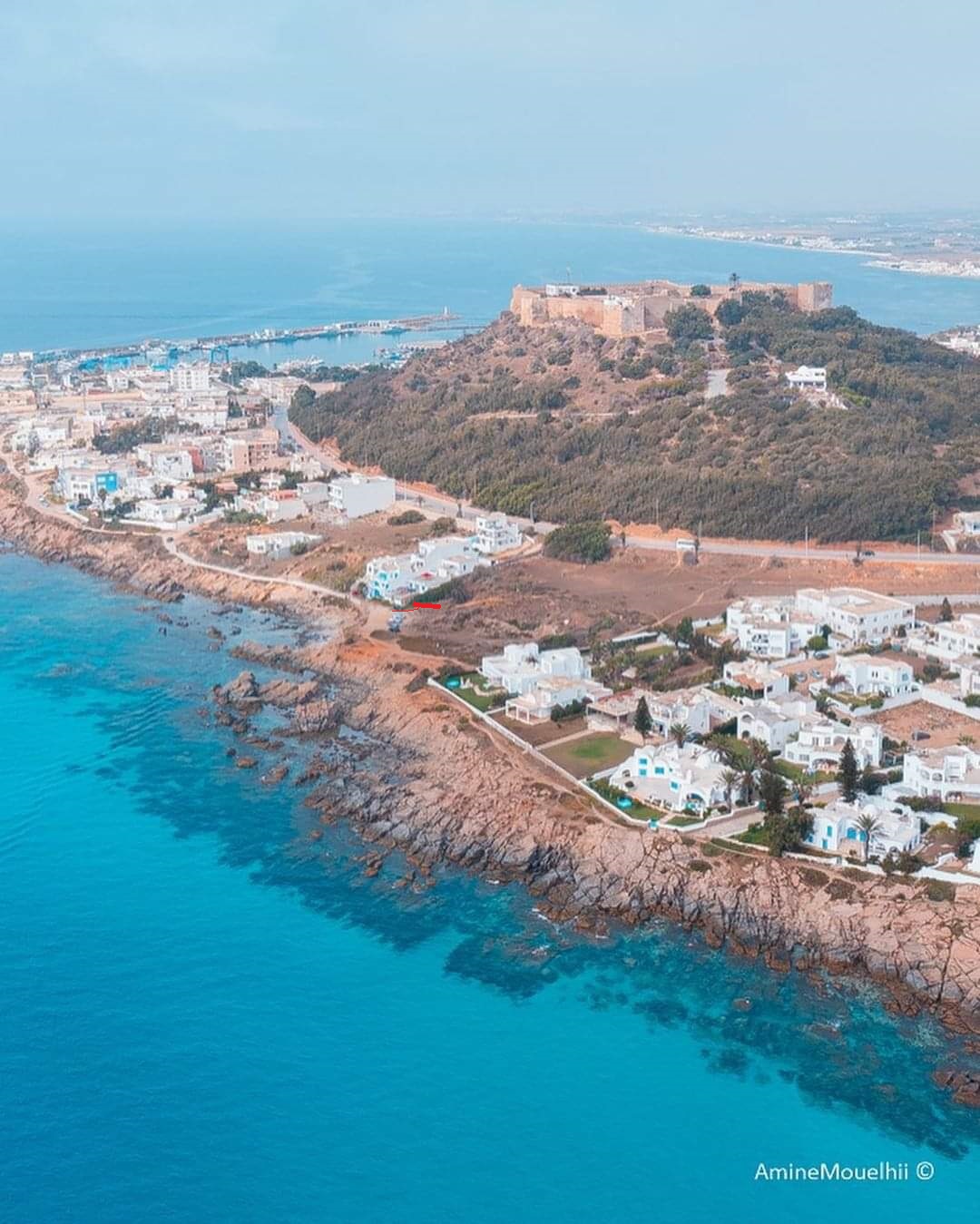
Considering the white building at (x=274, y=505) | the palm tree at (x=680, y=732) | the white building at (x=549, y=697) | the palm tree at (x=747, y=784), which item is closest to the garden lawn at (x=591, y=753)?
the palm tree at (x=680, y=732)

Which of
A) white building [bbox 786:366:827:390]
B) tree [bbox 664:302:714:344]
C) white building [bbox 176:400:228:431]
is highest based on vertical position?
tree [bbox 664:302:714:344]

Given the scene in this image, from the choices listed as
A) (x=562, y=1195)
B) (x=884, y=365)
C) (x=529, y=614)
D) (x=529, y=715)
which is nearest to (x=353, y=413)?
(x=884, y=365)

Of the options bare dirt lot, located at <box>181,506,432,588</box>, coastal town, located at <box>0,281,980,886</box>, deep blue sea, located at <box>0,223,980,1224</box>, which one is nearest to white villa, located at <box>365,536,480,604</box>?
coastal town, located at <box>0,281,980,886</box>

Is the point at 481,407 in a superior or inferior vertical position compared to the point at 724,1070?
superior

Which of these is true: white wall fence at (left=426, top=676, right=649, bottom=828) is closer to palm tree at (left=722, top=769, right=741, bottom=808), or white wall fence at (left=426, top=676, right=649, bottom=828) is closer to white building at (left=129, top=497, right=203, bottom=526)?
palm tree at (left=722, top=769, right=741, bottom=808)

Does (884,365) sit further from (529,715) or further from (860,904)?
(860,904)

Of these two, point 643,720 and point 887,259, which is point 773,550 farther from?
point 887,259

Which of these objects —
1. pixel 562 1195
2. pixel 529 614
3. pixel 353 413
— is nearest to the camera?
pixel 562 1195
